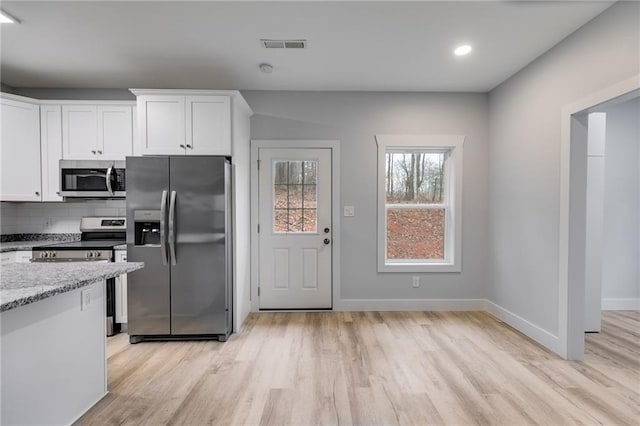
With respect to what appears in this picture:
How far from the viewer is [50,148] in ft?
11.1

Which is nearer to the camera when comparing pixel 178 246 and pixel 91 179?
pixel 178 246

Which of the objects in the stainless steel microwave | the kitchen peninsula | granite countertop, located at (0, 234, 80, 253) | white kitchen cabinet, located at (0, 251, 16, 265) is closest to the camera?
the kitchen peninsula

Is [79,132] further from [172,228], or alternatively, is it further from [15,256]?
[172,228]

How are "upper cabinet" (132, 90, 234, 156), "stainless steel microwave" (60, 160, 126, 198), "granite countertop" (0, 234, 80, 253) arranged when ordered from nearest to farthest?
"upper cabinet" (132, 90, 234, 156)
"stainless steel microwave" (60, 160, 126, 198)
"granite countertop" (0, 234, 80, 253)

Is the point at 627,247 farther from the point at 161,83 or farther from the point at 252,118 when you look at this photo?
the point at 161,83

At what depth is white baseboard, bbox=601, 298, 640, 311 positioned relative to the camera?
152 inches

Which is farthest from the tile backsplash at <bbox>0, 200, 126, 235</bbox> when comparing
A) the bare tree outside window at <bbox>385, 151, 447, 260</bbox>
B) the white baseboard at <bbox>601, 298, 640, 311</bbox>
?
the white baseboard at <bbox>601, 298, 640, 311</bbox>

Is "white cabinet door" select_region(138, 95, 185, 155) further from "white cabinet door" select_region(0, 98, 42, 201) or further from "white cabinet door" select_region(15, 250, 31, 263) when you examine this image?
"white cabinet door" select_region(15, 250, 31, 263)

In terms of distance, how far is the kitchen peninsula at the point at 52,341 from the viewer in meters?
1.46

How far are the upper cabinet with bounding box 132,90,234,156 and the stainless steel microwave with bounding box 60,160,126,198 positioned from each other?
52 cm

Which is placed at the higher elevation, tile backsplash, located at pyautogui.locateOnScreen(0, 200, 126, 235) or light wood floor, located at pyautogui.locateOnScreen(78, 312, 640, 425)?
tile backsplash, located at pyautogui.locateOnScreen(0, 200, 126, 235)

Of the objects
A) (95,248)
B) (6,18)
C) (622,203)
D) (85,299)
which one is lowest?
(85,299)

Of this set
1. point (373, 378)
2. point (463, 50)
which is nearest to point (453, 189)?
point (463, 50)

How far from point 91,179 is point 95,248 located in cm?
82
